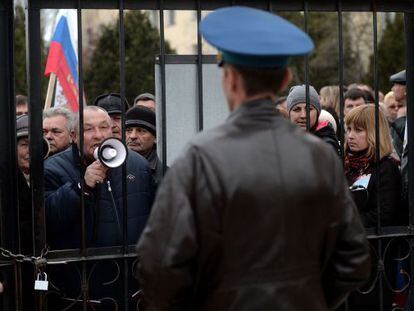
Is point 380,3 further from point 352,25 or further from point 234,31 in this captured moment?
point 352,25

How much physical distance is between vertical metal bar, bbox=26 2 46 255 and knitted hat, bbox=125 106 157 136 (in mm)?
2113

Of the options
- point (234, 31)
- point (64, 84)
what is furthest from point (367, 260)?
point (64, 84)

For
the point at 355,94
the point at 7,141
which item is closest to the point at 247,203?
the point at 7,141

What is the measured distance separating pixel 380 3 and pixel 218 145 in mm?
1976

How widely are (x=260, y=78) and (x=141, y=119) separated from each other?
3.33 meters

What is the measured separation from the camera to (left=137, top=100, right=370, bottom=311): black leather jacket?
9.27 ft

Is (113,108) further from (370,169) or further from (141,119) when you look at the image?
(370,169)

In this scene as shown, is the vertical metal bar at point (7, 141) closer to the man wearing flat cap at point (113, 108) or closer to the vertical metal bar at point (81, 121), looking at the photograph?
the vertical metal bar at point (81, 121)

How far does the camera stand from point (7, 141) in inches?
161

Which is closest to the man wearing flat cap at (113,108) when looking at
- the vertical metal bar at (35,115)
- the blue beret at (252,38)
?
the vertical metal bar at (35,115)

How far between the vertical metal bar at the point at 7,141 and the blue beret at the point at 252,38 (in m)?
1.42

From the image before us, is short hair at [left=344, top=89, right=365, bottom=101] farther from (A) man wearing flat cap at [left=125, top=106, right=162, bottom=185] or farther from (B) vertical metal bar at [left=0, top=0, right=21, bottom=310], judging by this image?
(B) vertical metal bar at [left=0, top=0, right=21, bottom=310]

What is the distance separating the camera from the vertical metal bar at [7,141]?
4.09 m

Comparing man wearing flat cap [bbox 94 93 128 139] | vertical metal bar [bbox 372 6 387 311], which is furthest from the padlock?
man wearing flat cap [bbox 94 93 128 139]
